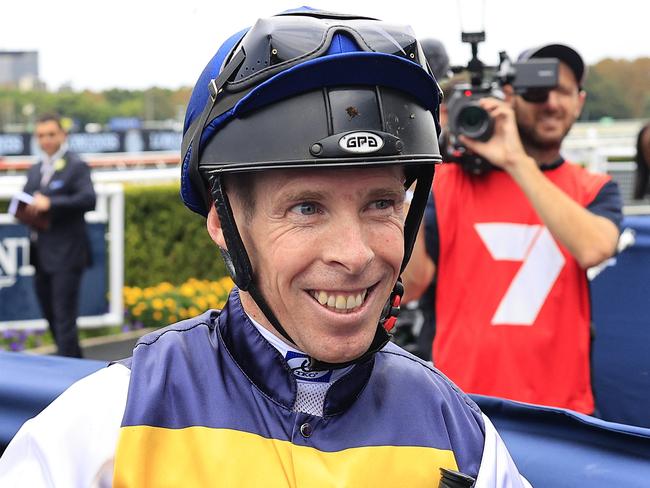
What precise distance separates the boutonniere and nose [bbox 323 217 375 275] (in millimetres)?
6075

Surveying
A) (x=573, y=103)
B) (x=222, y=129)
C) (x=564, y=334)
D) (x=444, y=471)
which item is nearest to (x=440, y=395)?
(x=444, y=471)

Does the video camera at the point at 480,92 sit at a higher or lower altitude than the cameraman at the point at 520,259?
higher

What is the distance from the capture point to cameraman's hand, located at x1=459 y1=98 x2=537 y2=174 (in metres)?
3.23

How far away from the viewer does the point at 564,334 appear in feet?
10.4

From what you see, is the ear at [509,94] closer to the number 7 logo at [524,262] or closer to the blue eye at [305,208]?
the number 7 logo at [524,262]

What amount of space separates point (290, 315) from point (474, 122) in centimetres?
200

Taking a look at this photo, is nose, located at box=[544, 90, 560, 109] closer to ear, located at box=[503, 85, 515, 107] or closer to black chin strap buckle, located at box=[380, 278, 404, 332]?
ear, located at box=[503, 85, 515, 107]

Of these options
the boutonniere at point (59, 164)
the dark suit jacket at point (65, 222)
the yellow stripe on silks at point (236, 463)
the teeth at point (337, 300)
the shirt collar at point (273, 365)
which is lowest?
the dark suit jacket at point (65, 222)

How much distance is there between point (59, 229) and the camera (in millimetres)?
7051

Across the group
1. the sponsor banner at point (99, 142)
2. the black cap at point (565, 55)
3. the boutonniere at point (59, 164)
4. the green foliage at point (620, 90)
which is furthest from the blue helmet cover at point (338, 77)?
the green foliage at point (620, 90)

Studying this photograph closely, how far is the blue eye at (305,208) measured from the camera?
Result: 149cm

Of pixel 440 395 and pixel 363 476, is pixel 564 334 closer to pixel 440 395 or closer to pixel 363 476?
pixel 440 395

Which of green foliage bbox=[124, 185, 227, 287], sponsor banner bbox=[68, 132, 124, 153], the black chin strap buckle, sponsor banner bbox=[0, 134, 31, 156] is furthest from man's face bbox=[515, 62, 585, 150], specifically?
sponsor banner bbox=[68, 132, 124, 153]

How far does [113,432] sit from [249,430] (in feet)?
0.67
